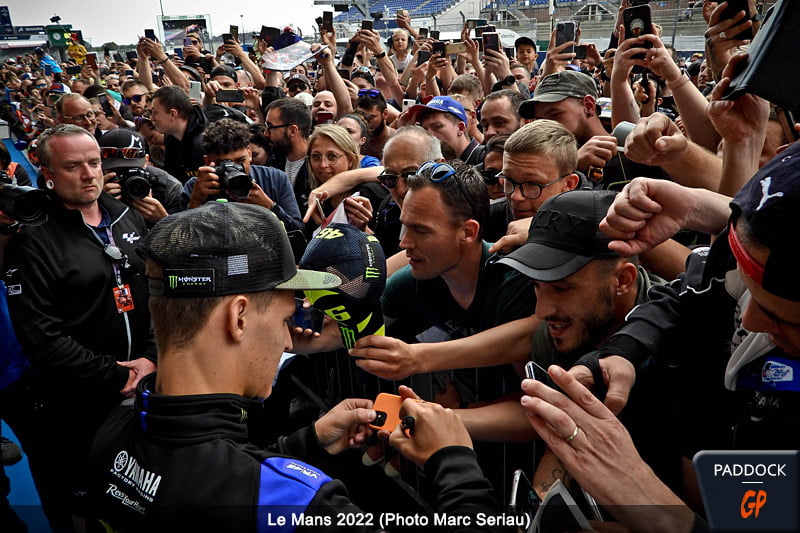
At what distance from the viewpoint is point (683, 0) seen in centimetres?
2111

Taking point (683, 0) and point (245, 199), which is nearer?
point (245, 199)

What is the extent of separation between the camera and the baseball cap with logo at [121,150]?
3.38m

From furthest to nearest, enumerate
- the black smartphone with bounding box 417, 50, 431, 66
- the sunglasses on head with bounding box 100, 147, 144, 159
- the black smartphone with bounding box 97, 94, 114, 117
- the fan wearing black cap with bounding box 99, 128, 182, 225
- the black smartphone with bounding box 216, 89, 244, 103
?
the black smartphone with bounding box 97, 94, 114, 117 → the black smartphone with bounding box 417, 50, 431, 66 → the black smartphone with bounding box 216, 89, 244, 103 → the sunglasses on head with bounding box 100, 147, 144, 159 → the fan wearing black cap with bounding box 99, 128, 182, 225

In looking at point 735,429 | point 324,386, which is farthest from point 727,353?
point 324,386

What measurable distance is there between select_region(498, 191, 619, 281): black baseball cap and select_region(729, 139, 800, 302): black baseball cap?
772mm

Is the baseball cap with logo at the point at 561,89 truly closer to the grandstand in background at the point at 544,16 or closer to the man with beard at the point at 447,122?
the man with beard at the point at 447,122

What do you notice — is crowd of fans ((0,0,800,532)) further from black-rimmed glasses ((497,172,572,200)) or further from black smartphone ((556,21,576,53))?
black smartphone ((556,21,576,53))

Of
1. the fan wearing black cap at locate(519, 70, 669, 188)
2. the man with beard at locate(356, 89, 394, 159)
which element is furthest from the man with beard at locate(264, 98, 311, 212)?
the fan wearing black cap at locate(519, 70, 669, 188)

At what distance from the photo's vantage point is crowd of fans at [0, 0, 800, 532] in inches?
49.7

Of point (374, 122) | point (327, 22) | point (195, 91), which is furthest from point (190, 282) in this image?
point (327, 22)

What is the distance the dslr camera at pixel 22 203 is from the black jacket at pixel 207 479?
1.61 m

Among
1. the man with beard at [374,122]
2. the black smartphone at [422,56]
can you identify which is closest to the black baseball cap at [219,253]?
→ the man with beard at [374,122]

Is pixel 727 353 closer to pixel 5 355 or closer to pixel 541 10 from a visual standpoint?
pixel 5 355

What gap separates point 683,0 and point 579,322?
79.1ft
